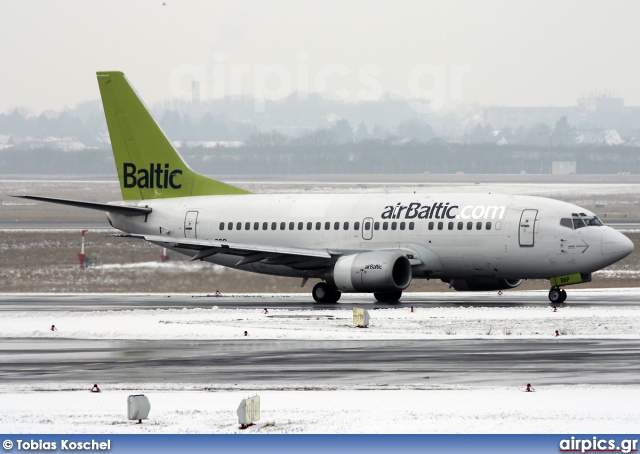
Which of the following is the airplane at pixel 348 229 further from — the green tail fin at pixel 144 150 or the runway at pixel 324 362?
the runway at pixel 324 362

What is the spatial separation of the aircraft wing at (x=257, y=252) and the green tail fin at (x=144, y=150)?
16.2 feet

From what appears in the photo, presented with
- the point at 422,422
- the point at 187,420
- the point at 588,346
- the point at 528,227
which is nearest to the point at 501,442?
the point at 422,422

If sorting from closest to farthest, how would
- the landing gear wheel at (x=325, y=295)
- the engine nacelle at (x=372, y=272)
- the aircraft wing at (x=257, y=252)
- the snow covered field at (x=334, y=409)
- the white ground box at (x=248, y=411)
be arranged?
1. the white ground box at (x=248, y=411)
2. the snow covered field at (x=334, y=409)
3. the engine nacelle at (x=372, y=272)
4. the aircraft wing at (x=257, y=252)
5. the landing gear wheel at (x=325, y=295)

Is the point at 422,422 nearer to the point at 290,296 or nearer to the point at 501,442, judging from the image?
the point at 501,442

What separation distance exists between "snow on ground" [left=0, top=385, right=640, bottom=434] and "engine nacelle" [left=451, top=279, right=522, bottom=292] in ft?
81.2

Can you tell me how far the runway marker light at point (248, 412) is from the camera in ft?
61.9

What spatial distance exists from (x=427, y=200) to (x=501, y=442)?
101ft

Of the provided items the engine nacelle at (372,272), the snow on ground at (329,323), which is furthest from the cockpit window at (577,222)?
the engine nacelle at (372,272)

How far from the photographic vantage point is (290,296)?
5203 cm

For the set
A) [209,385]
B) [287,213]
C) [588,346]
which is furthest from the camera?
[287,213]

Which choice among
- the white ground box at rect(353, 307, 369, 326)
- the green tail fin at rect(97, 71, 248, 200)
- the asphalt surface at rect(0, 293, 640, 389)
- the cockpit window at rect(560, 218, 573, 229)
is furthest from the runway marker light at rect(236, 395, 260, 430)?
the green tail fin at rect(97, 71, 248, 200)

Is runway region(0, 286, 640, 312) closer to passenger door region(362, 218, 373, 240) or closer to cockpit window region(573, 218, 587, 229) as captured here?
passenger door region(362, 218, 373, 240)

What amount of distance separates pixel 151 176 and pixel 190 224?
3.29m

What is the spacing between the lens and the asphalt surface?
24562 mm
